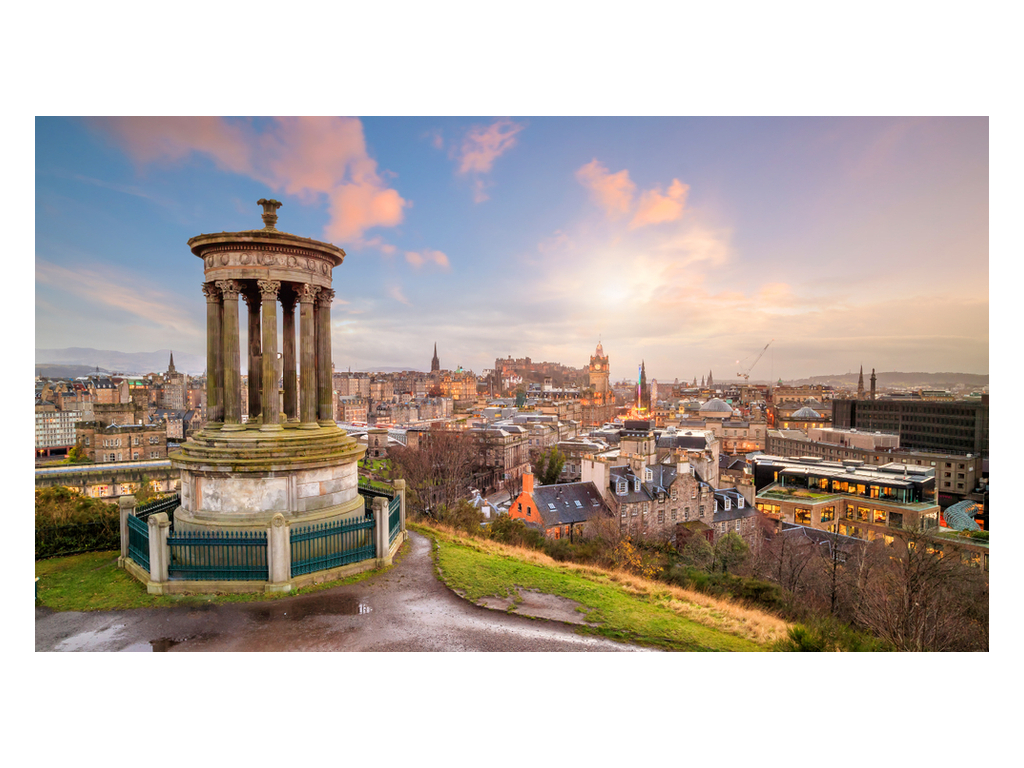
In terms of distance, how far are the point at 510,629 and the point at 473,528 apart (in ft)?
33.7

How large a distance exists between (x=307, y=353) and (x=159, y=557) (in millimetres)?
5164

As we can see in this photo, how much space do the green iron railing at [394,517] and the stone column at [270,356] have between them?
10.9 feet

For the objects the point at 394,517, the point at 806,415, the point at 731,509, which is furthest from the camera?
the point at 806,415

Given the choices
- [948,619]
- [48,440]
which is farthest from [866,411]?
[48,440]

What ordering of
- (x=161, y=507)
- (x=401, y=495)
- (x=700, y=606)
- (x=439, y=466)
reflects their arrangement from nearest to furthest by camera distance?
(x=700, y=606) < (x=161, y=507) < (x=401, y=495) < (x=439, y=466)

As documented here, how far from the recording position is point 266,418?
1129cm

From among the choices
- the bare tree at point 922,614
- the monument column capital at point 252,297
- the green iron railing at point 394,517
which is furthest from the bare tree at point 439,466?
the bare tree at point 922,614

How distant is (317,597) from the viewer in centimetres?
931

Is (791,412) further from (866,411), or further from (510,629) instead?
(510,629)

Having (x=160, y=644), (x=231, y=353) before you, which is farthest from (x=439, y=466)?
(x=160, y=644)

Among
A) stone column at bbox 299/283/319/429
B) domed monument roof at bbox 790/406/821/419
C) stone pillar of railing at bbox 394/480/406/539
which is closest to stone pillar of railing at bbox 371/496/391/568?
stone pillar of railing at bbox 394/480/406/539

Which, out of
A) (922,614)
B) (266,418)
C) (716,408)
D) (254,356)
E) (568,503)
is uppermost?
(254,356)

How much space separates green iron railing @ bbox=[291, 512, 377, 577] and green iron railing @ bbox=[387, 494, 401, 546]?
0.77m

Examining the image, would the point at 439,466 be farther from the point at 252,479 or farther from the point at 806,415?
the point at 806,415
